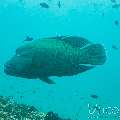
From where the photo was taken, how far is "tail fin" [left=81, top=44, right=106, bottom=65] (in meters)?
2.90

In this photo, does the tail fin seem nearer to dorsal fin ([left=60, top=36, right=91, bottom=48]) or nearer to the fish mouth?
dorsal fin ([left=60, top=36, right=91, bottom=48])

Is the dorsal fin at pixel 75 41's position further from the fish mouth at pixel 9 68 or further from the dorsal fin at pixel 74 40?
the fish mouth at pixel 9 68

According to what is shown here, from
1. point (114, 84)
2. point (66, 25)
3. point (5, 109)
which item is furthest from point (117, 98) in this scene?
point (5, 109)

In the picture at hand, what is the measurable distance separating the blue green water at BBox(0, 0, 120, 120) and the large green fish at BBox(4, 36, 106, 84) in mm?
75763

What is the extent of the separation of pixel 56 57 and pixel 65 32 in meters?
94.3

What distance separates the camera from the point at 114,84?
11950cm

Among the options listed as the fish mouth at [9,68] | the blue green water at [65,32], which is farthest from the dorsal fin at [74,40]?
the blue green water at [65,32]

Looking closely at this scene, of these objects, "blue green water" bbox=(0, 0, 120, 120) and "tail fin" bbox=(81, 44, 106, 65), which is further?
"blue green water" bbox=(0, 0, 120, 120)

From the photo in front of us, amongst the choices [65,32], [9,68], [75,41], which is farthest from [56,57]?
[65,32]

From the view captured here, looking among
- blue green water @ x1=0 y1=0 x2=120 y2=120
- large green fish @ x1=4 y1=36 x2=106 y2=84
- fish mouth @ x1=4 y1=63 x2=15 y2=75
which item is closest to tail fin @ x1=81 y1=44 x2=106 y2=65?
large green fish @ x1=4 y1=36 x2=106 y2=84

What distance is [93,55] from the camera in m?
2.93

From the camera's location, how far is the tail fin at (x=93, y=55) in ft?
9.51

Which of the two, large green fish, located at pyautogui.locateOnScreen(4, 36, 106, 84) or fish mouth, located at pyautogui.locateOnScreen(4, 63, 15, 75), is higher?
large green fish, located at pyautogui.locateOnScreen(4, 36, 106, 84)

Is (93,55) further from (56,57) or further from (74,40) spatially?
(56,57)
